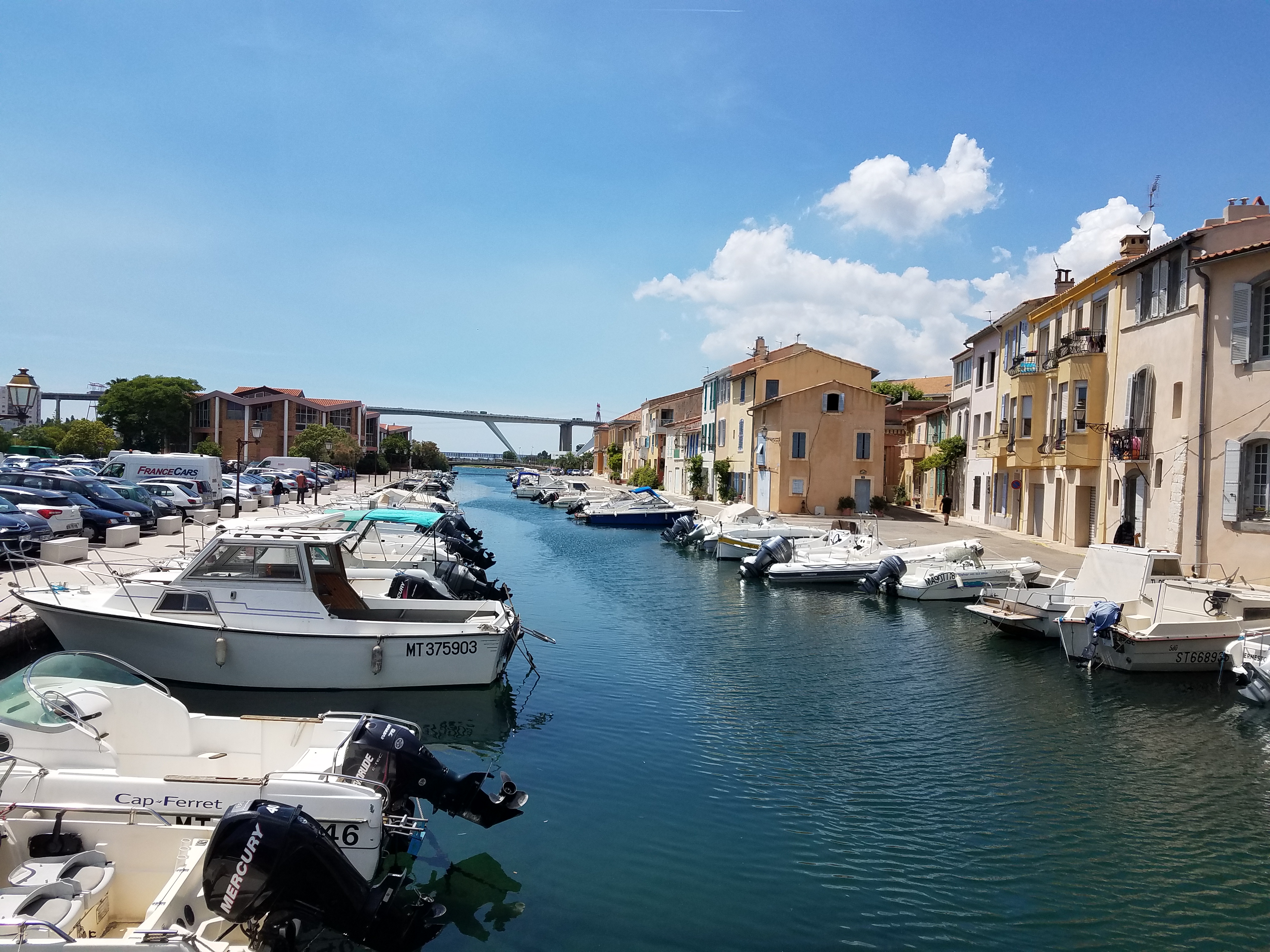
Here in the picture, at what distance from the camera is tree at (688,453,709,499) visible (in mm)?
66062

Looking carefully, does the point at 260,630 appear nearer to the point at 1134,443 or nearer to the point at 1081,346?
the point at 1134,443

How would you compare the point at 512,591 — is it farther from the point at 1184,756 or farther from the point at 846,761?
the point at 1184,756

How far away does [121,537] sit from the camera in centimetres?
2569

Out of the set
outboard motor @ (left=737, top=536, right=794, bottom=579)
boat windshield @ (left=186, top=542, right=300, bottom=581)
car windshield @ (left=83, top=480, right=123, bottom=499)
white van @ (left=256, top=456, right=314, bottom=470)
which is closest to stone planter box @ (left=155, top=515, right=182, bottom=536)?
car windshield @ (left=83, top=480, right=123, bottom=499)

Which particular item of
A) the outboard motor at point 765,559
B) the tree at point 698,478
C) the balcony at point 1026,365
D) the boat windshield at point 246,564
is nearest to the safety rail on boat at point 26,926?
Answer: the boat windshield at point 246,564

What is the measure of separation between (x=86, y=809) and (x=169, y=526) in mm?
24721

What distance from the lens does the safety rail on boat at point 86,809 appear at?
7055 mm

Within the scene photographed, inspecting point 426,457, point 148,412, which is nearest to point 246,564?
point 148,412

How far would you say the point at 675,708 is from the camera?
15125 millimetres

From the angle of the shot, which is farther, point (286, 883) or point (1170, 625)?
point (1170, 625)

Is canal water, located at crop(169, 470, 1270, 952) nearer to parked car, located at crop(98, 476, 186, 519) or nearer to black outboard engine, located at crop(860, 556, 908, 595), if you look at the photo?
black outboard engine, located at crop(860, 556, 908, 595)

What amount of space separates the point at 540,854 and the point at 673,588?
66.1 ft

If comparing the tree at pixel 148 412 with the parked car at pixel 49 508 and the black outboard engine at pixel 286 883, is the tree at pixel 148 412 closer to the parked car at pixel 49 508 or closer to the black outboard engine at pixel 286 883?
the parked car at pixel 49 508

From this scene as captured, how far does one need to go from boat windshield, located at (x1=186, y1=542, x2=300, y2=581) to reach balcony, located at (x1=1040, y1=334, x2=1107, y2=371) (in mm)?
28750
